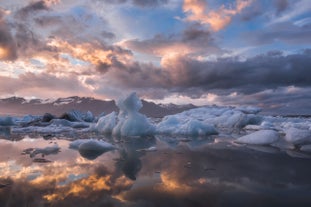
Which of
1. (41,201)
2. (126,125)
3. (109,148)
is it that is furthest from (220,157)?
(126,125)

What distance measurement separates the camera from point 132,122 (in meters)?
15.2

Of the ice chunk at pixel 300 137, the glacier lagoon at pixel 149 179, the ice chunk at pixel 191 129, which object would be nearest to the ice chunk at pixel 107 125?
the ice chunk at pixel 191 129

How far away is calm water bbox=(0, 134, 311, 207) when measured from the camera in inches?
147

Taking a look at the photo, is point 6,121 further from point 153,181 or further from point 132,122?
point 153,181

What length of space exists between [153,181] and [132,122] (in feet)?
34.5

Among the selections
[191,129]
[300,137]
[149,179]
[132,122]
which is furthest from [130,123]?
[149,179]

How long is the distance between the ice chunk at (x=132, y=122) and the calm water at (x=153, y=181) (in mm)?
7606

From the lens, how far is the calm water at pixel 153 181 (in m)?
3.73

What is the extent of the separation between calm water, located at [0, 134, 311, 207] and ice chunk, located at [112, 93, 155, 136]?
761 centimetres

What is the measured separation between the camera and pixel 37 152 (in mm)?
8023

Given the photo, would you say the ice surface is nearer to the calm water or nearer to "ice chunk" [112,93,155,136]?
"ice chunk" [112,93,155,136]

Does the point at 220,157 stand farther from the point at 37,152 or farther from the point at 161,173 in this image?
the point at 37,152

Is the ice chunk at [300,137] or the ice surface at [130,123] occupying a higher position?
the ice surface at [130,123]

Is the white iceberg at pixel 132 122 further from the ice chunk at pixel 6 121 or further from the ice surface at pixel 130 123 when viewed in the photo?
the ice chunk at pixel 6 121
